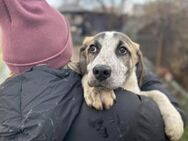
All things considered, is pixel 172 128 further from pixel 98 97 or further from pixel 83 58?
pixel 83 58

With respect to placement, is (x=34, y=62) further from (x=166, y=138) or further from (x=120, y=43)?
(x=166, y=138)

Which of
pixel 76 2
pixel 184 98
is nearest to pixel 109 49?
A: pixel 184 98

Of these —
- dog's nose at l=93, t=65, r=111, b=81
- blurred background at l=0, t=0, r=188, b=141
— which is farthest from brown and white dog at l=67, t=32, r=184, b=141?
blurred background at l=0, t=0, r=188, b=141

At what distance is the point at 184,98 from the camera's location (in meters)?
14.3

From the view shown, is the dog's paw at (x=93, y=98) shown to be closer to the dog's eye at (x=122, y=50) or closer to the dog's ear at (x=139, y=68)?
the dog's eye at (x=122, y=50)

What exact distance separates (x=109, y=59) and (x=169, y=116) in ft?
1.34

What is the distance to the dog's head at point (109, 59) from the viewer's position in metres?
2.91

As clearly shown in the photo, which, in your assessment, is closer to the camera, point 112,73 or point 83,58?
point 112,73

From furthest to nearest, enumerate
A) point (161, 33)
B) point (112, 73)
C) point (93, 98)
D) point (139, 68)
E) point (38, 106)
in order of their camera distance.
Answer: point (161, 33) → point (139, 68) → point (112, 73) → point (93, 98) → point (38, 106)

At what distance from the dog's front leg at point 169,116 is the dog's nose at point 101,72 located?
1.15 ft

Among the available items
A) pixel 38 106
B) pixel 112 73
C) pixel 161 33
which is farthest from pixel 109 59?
pixel 161 33

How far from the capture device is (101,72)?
2.90 metres

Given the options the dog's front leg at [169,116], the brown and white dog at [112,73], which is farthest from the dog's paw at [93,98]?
the dog's front leg at [169,116]

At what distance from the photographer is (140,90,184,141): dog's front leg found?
118 inches
